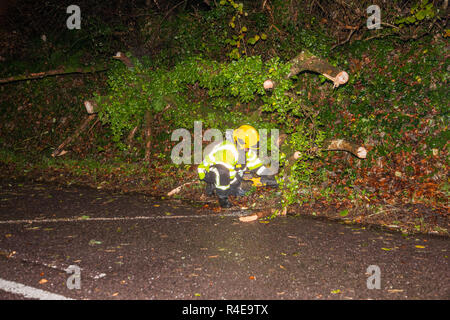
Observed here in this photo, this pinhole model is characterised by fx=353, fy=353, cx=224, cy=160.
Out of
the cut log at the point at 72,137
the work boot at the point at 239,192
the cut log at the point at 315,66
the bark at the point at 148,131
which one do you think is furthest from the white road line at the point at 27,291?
the cut log at the point at 72,137

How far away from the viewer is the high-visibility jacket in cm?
640

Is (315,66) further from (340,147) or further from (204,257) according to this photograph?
(204,257)

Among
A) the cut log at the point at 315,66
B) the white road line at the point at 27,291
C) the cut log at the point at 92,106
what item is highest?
the cut log at the point at 315,66

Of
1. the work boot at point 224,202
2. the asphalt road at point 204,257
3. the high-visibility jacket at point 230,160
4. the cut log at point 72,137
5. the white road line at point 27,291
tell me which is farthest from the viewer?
the cut log at point 72,137

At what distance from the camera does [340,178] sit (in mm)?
7426

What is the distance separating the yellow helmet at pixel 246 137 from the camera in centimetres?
672

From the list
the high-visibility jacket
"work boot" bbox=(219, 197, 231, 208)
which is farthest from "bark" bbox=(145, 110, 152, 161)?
"work boot" bbox=(219, 197, 231, 208)

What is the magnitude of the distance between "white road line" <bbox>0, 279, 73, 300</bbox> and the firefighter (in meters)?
3.40

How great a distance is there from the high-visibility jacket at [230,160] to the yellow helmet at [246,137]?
14cm

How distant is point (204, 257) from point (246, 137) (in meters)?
2.79

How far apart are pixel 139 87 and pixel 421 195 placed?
6.47 metres

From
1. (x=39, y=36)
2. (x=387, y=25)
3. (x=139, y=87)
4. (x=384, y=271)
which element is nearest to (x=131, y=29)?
(x=139, y=87)

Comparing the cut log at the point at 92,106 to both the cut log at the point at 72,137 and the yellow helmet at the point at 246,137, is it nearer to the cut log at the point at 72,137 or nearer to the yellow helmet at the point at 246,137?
the cut log at the point at 72,137

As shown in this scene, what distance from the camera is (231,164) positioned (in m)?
6.43
